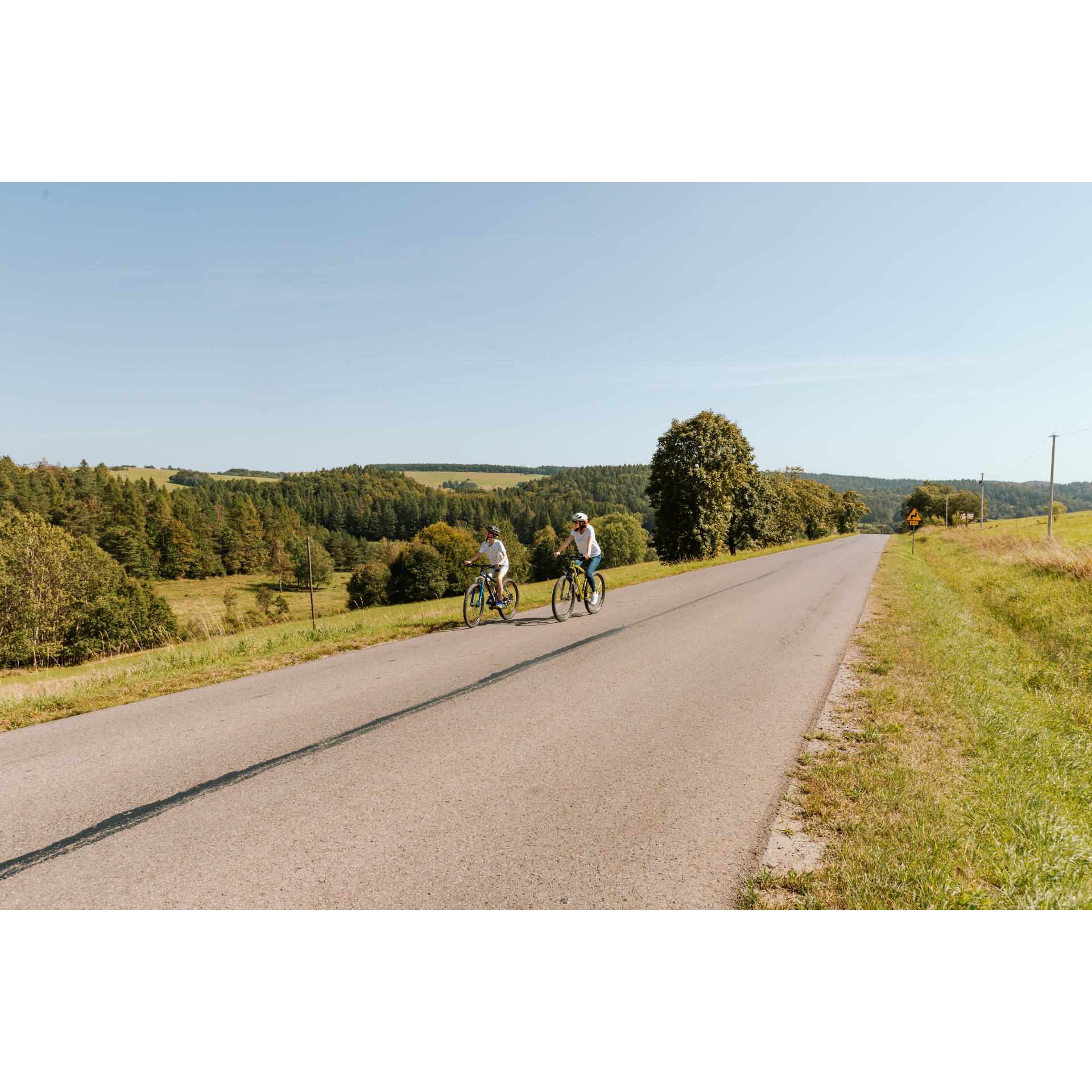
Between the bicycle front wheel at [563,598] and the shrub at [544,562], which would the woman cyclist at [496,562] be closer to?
the bicycle front wheel at [563,598]

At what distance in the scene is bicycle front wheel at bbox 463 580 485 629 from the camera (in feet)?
34.8

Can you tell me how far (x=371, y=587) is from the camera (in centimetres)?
5569

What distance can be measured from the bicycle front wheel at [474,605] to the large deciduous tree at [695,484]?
23.9 meters

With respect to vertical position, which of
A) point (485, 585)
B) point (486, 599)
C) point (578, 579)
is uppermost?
point (578, 579)

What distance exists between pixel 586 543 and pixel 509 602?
194cm

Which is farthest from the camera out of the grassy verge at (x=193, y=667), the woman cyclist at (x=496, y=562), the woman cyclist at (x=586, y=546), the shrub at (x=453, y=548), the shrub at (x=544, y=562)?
the shrub at (x=544, y=562)

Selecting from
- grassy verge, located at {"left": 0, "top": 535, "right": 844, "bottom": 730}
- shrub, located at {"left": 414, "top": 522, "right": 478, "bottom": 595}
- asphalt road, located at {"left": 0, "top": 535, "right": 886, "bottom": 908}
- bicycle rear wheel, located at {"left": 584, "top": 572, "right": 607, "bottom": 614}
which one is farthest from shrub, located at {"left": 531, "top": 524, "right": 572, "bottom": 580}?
asphalt road, located at {"left": 0, "top": 535, "right": 886, "bottom": 908}

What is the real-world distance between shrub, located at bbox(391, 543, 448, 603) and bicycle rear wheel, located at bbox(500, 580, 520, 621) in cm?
4312

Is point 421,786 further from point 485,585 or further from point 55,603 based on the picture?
point 55,603

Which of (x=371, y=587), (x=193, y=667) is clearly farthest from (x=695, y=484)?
(x=371, y=587)

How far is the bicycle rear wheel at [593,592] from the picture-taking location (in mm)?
11680

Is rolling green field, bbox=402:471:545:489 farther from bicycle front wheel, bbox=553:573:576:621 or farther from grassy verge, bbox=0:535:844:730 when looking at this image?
grassy verge, bbox=0:535:844:730

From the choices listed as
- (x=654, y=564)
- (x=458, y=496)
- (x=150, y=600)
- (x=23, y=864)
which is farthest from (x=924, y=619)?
(x=458, y=496)

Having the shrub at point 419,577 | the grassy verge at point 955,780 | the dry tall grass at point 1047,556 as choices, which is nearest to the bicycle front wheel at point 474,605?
the grassy verge at point 955,780
